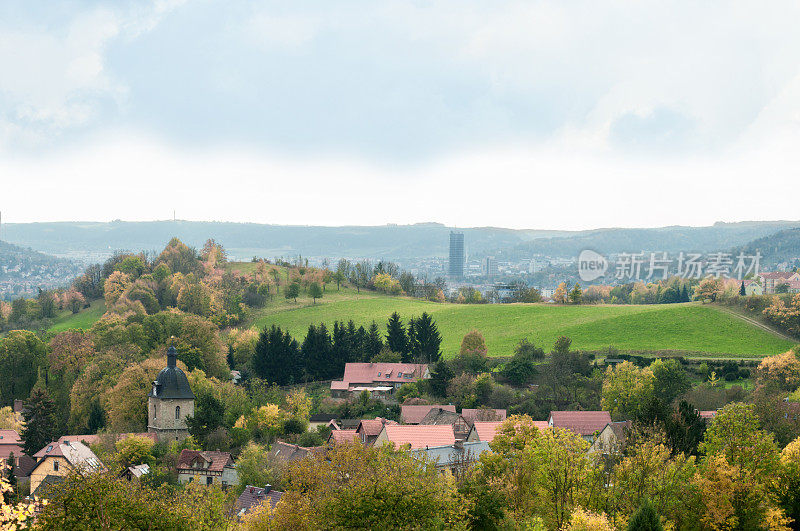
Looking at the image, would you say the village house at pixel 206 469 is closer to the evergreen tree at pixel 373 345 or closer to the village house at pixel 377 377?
the village house at pixel 377 377

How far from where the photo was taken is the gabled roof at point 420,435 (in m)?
58.5

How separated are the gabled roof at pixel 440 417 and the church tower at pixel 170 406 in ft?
64.3

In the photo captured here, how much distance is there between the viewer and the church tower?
230 ft

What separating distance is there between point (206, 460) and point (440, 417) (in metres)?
19.7

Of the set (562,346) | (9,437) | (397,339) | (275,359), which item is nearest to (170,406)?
(9,437)

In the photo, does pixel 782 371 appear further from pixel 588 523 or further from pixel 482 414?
pixel 588 523

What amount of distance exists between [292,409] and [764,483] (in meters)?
44.7

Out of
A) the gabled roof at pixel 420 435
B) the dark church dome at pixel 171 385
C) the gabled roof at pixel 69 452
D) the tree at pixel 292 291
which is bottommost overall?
the gabled roof at pixel 69 452

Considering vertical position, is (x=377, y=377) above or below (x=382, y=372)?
→ below

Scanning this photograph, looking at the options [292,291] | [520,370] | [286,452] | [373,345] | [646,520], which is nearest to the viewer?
[646,520]

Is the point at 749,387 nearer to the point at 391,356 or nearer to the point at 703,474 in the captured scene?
the point at 391,356

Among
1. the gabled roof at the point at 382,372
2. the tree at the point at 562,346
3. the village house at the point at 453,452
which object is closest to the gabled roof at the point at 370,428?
the village house at the point at 453,452

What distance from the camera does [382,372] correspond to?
92.9 metres

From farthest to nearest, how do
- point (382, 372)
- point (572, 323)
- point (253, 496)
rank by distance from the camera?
point (572, 323)
point (382, 372)
point (253, 496)
